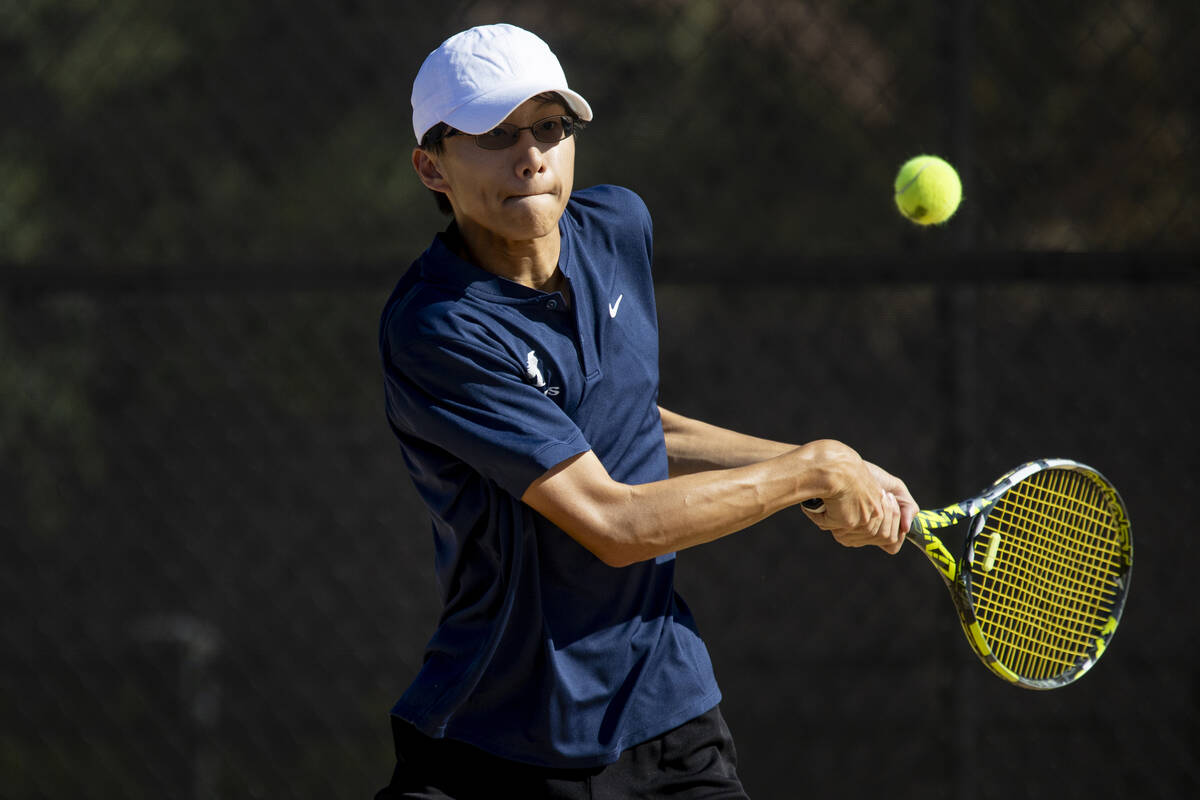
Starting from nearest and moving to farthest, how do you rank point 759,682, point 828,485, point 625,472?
1. point 828,485
2. point 625,472
3. point 759,682

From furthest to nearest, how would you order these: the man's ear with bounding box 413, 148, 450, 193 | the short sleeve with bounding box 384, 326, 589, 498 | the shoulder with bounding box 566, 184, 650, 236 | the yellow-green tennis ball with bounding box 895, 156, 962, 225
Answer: the yellow-green tennis ball with bounding box 895, 156, 962, 225, the shoulder with bounding box 566, 184, 650, 236, the man's ear with bounding box 413, 148, 450, 193, the short sleeve with bounding box 384, 326, 589, 498

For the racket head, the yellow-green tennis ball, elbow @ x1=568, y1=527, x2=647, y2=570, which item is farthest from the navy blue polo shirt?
the yellow-green tennis ball

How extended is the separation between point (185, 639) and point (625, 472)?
203 centimetres

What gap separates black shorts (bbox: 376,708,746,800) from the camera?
1966mm

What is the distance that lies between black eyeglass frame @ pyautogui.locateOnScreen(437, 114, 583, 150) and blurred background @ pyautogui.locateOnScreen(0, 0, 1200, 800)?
1.50 metres

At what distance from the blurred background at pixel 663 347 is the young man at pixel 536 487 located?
4.87ft

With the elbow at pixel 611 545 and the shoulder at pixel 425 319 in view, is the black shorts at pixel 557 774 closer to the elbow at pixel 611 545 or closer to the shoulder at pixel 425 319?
the elbow at pixel 611 545

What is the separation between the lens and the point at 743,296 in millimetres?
3643

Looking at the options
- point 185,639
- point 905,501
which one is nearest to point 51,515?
point 185,639

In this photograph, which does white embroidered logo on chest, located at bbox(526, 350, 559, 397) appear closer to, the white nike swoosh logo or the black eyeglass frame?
the white nike swoosh logo

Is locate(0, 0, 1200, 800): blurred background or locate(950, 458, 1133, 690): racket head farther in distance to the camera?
locate(0, 0, 1200, 800): blurred background

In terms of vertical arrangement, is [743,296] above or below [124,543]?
above

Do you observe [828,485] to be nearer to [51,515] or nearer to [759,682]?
[759,682]

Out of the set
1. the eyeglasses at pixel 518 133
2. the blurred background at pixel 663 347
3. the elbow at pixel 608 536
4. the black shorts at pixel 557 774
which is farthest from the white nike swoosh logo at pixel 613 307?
the blurred background at pixel 663 347
